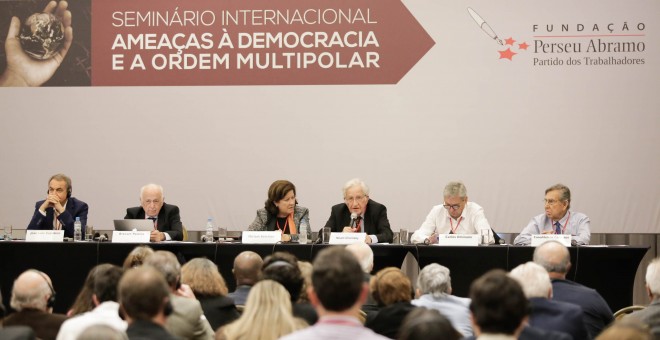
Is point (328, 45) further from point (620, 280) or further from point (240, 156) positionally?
point (620, 280)

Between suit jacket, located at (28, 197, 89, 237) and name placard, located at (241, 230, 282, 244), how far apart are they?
1.62 m

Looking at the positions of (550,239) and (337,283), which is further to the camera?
(550,239)

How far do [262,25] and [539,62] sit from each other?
8.48 feet

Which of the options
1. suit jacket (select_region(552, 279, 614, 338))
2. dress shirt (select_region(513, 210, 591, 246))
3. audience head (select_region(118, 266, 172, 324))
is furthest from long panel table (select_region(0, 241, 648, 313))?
audience head (select_region(118, 266, 172, 324))

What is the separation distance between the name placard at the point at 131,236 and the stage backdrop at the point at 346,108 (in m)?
1.93

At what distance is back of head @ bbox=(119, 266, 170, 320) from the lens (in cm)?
307

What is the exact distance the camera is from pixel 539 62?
8.63m

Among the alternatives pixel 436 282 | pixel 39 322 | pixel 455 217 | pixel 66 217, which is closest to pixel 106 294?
pixel 39 322

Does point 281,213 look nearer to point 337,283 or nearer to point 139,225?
point 139,225

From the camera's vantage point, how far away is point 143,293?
307cm

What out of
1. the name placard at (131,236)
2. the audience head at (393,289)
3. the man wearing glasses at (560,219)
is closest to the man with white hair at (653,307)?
the audience head at (393,289)

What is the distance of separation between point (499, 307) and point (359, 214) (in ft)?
15.4

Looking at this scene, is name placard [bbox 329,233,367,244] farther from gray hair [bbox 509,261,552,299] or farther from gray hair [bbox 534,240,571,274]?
gray hair [bbox 509,261,552,299]

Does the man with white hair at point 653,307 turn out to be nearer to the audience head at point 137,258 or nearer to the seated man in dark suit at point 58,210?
the audience head at point 137,258
